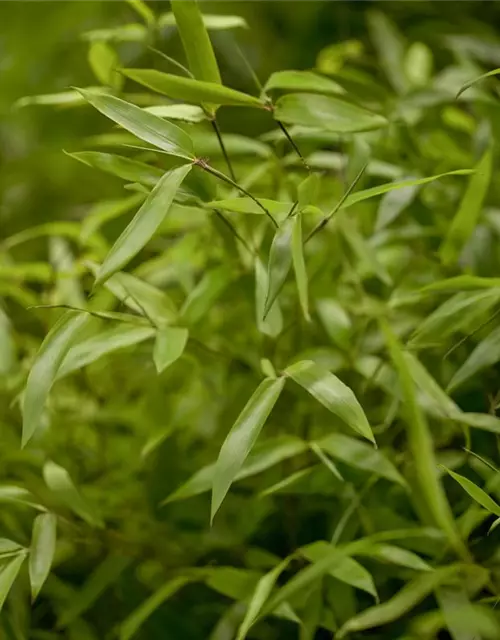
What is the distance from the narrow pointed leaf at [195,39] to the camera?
0.46 metres

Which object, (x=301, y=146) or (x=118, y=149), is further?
(x=118, y=149)

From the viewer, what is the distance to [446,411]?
0.50 m

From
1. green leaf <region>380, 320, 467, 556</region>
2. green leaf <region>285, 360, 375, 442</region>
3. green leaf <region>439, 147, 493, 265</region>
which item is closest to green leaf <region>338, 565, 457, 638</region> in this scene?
green leaf <region>380, 320, 467, 556</region>

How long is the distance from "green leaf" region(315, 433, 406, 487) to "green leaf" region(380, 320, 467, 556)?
0.6 inches

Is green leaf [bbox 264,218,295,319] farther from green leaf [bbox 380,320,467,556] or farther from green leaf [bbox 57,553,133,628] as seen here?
green leaf [bbox 57,553,133,628]

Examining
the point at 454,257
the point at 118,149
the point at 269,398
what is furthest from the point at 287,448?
the point at 118,149

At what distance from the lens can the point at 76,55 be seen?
1061mm

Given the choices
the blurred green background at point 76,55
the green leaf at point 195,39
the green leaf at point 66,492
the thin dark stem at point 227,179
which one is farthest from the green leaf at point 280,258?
the blurred green background at point 76,55

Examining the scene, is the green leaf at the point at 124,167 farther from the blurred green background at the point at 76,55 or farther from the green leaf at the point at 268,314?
the blurred green background at the point at 76,55

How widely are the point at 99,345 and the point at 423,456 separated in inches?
8.6

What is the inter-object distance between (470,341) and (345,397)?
0.60 feet

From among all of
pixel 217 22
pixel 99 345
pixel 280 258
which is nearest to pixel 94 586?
pixel 99 345

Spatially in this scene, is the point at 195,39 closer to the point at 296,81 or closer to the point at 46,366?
the point at 296,81

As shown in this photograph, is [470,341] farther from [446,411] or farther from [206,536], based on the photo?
[206,536]
